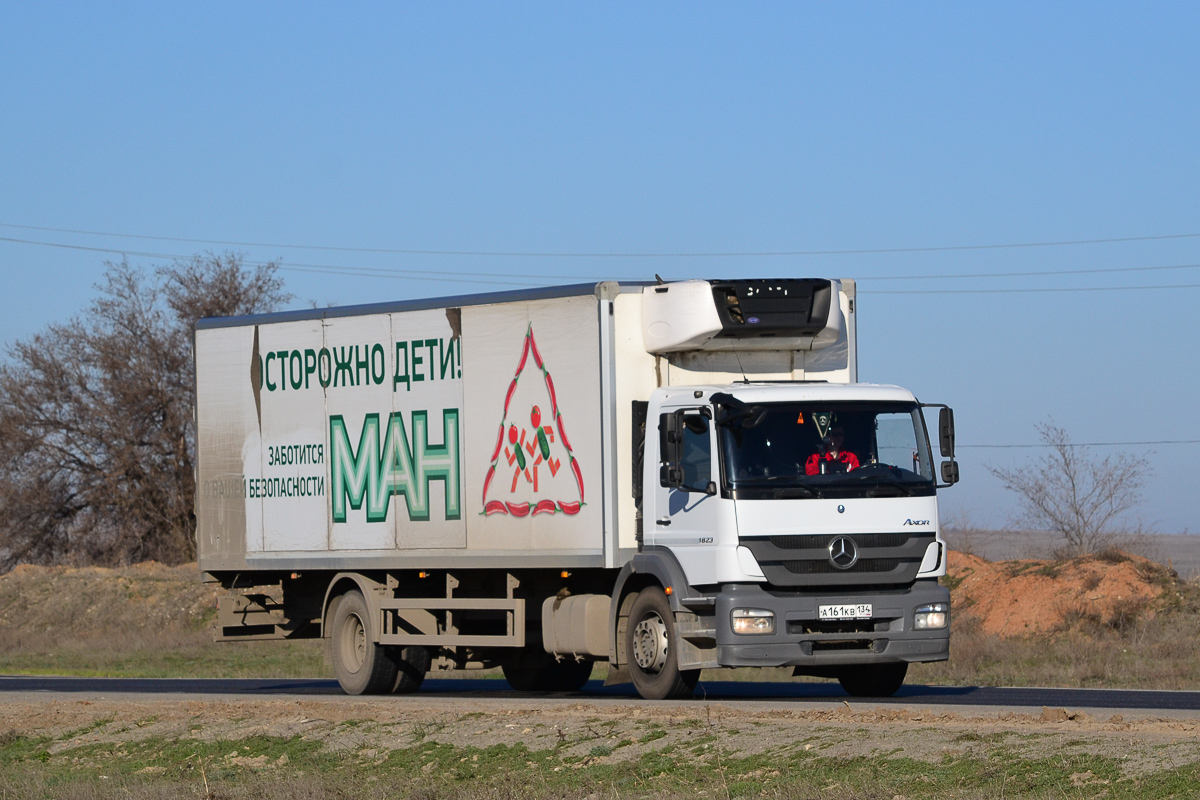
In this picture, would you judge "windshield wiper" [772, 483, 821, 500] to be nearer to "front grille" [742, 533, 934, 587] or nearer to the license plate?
"front grille" [742, 533, 934, 587]

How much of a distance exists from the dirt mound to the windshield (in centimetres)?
1730

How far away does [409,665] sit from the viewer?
1891 cm

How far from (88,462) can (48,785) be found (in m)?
43.6

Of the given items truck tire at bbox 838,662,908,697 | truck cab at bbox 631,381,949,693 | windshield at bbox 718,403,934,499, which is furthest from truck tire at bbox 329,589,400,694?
windshield at bbox 718,403,934,499

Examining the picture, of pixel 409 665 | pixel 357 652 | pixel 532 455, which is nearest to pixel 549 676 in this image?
pixel 409 665

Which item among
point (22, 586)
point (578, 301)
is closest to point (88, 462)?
point (22, 586)

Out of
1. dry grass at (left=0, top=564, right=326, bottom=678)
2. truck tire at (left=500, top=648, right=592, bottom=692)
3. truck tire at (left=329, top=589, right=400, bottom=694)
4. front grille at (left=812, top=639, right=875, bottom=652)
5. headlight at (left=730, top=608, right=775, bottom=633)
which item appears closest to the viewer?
headlight at (left=730, top=608, right=775, bottom=633)

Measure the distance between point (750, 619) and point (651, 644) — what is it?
1366 mm

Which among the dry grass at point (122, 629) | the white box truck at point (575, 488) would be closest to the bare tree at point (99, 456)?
the dry grass at point (122, 629)

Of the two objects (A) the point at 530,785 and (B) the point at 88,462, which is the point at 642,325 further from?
(B) the point at 88,462

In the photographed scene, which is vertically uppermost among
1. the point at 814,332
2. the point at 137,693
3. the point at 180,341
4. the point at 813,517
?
the point at 180,341

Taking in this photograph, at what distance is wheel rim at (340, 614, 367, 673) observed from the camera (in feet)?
62.7

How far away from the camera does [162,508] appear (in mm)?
55062

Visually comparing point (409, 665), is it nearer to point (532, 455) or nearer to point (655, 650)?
point (532, 455)
